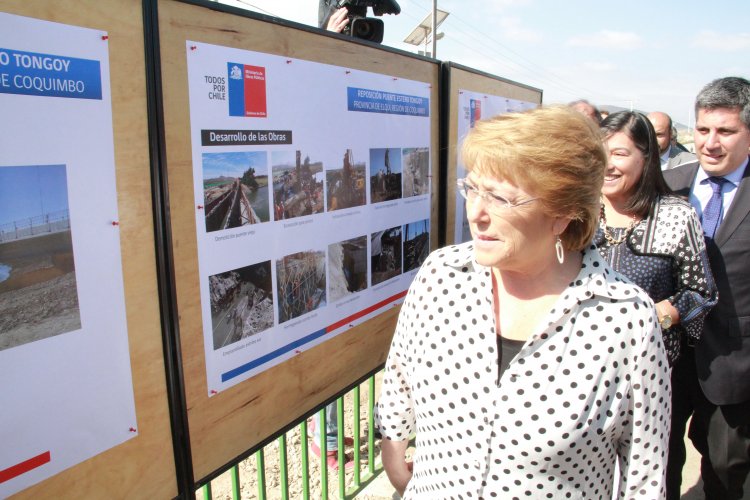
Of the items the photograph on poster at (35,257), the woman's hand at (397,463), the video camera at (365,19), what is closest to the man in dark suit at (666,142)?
the video camera at (365,19)

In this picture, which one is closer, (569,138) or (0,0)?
(0,0)

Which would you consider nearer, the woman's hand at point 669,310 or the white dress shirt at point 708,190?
the woman's hand at point 669,310

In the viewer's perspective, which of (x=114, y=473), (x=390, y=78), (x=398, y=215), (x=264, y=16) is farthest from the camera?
(x=398, y=215)

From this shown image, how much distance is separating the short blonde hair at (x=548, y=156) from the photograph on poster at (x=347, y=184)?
0.78m

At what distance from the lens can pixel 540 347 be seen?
1.31 meters

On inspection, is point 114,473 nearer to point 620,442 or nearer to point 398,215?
point 620,442

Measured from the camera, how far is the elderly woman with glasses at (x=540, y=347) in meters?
1.29

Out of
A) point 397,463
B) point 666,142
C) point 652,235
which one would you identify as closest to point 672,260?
point 652,235

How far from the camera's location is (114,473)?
4.59ft

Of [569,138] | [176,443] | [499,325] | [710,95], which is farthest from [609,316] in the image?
[710,95]

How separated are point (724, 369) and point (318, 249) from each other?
1.94 m

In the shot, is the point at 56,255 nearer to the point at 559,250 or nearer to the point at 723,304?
the point at 559,250

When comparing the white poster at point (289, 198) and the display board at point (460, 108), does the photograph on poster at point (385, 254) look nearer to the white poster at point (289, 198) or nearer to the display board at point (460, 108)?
the white poster at point (289, 198)

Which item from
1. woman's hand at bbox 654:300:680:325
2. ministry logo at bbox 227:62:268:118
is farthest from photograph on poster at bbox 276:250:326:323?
woman's hand at bbox 654:300:680:325
